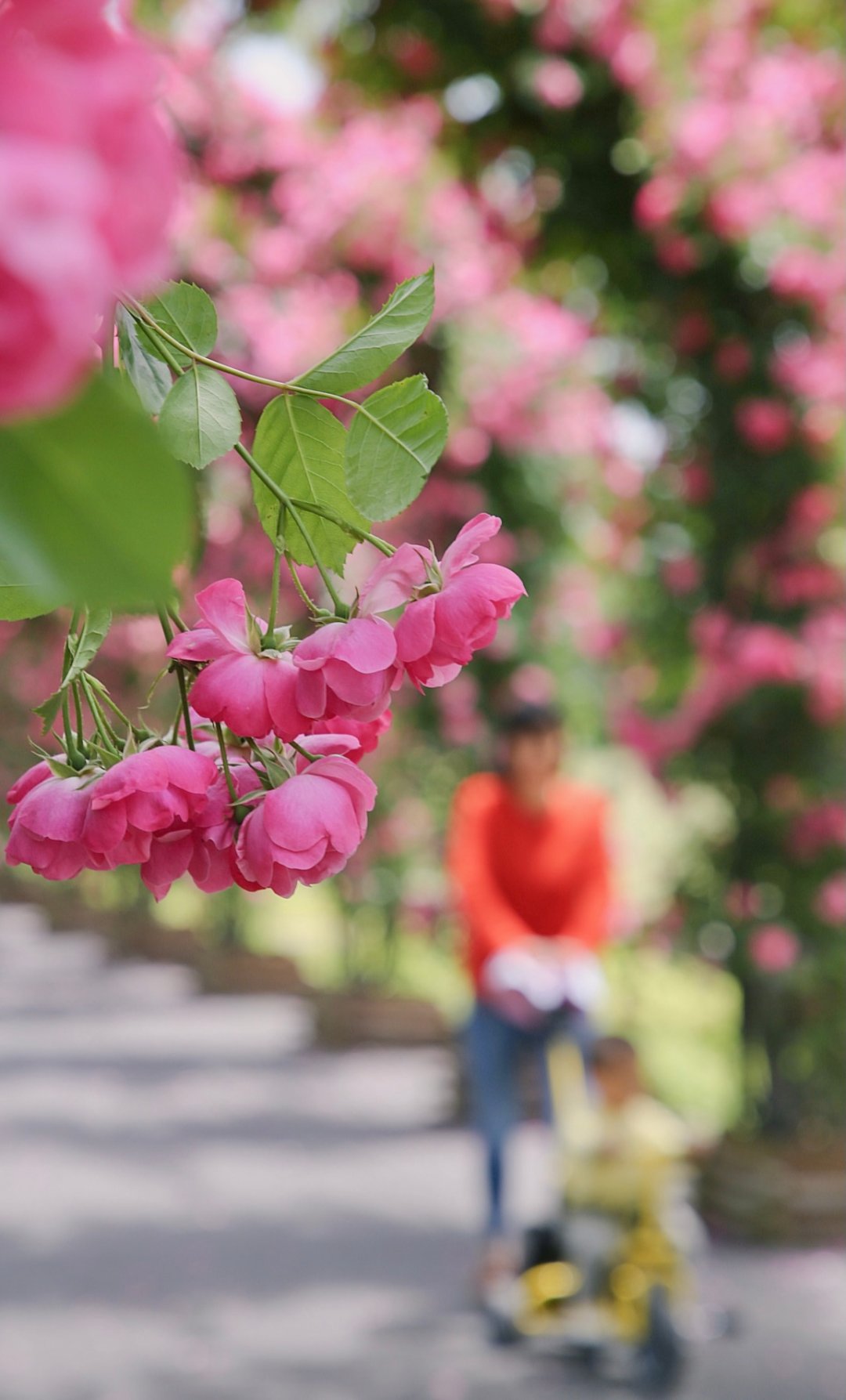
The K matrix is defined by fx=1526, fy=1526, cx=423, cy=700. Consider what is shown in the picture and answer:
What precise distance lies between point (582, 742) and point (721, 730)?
1.69 metres

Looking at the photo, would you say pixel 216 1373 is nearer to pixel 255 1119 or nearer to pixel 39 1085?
pixel 255 1119

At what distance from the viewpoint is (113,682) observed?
18.1ft

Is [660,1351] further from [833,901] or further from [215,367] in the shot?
[215,367]

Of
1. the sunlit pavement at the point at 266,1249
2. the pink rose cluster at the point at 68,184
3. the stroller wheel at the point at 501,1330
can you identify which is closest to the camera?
the pink rose cluster at the point at 68,184

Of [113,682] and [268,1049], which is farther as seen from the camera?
[268,1049]

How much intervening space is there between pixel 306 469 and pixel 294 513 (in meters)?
0.04

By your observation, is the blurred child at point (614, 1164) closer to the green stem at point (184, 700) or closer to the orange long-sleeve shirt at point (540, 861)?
the orange long-sleeve shirt at point (540, 861)

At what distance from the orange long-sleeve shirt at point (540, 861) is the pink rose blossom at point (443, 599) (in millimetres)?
2991

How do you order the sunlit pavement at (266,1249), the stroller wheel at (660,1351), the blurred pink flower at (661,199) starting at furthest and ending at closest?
the blurred pink flower at (661,199) → the sunlit pavement at (266,1249) → the stroller wheel at (660,1351)

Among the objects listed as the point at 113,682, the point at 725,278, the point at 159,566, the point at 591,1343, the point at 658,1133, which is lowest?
the point at 591,1343

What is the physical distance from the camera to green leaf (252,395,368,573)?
1.80 feet

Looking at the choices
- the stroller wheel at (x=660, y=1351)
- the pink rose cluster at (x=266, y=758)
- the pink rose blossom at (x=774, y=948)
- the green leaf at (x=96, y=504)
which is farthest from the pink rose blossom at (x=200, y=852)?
the pink rose blossom at (x=774, y=948)

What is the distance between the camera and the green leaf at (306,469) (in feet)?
1.80

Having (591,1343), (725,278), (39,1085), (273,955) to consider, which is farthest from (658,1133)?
(273,955)
